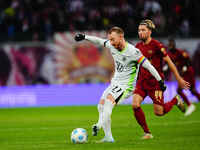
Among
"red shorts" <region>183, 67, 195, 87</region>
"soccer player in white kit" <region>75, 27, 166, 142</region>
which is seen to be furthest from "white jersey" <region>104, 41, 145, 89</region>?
"red shorts" <region>183, 67, 195, 87</region>

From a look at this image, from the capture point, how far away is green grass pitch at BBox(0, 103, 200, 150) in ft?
30.3

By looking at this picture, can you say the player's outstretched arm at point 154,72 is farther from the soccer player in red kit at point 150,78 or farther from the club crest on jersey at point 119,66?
the soccer player in red kit at point 150,78

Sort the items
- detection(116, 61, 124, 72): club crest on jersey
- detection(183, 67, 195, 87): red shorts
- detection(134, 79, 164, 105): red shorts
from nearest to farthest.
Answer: detection(116, 61, 124, 72): club crest on jersey → detection(134, 79, 164, 105): red shorts → detection(183, 67, 195, 87): red shorts

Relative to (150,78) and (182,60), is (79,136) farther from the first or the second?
(182,60)

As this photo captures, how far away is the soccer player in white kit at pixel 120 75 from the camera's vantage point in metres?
9.70

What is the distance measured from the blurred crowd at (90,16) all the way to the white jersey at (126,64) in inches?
556

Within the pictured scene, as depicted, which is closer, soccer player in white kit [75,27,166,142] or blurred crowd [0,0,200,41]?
soccer player in white kit [75,27,166,142]

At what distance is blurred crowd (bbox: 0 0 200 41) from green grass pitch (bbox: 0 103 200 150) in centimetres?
654

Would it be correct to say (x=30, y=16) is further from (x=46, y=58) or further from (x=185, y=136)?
(x=185, y=136)

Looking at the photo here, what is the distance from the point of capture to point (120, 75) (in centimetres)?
1007

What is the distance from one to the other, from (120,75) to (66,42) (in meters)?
13.3

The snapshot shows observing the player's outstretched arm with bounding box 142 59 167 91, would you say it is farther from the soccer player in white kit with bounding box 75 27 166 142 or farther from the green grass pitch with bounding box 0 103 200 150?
the green grass pitch with bounding box 0 103 200 150

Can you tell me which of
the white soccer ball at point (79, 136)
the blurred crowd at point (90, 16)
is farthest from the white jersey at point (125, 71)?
the blurred crowd at point (90, 16)

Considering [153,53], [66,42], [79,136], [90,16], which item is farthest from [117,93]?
[90,16]
